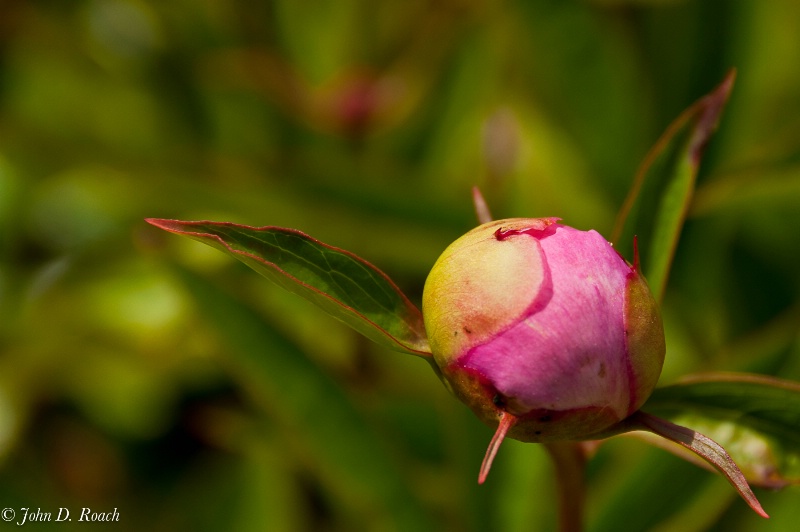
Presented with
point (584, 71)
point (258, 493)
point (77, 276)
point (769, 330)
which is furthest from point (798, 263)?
point (77, 276)

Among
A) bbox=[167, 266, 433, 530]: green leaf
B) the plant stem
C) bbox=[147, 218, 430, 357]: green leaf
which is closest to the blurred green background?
bbox=[167, 266, 433, 530]: green leaf

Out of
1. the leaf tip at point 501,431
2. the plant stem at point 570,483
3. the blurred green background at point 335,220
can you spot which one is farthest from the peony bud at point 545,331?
the blurred green background at point 335,220

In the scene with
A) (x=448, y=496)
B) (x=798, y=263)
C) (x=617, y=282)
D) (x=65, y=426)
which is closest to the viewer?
(x=617, y=282)

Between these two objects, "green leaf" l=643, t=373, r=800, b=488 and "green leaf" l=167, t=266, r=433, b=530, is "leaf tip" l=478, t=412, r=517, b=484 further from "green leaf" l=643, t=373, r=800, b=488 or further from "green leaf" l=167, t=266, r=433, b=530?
"green leaf" l=167, t=266, r=433, b=530

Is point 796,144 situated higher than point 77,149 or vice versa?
point 796,144

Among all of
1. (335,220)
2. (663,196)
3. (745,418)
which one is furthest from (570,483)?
(335,220)

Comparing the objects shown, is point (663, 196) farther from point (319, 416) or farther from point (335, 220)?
A: point (335, 220)

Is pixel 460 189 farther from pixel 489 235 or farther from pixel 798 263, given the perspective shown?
pixel 489 235

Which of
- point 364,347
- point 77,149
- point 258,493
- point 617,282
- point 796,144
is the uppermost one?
point 617,282
